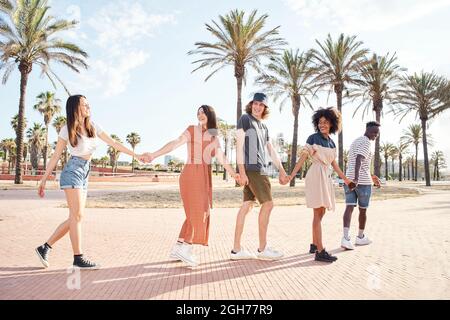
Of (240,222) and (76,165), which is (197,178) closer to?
(240,222)

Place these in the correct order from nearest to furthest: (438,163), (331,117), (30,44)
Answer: (331,117)
(30,44)
(438,163)

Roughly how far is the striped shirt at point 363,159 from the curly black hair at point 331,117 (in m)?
0.74

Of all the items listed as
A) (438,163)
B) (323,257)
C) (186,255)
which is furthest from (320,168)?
(438,163)

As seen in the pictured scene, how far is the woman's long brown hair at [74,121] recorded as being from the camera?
433cm

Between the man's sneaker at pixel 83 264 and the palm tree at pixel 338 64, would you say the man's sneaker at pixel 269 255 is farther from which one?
the palm tree at pixel 338 64

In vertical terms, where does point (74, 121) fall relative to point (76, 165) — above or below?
above

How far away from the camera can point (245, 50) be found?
26.8 m

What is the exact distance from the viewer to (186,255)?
4539 mm

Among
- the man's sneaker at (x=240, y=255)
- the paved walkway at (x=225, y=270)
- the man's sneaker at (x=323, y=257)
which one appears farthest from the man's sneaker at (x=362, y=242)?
the man's sneaker at (x=240, y=255)

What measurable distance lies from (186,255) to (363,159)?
319 centimetres

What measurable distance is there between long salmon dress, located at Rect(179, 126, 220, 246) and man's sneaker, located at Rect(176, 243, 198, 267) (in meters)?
0.07

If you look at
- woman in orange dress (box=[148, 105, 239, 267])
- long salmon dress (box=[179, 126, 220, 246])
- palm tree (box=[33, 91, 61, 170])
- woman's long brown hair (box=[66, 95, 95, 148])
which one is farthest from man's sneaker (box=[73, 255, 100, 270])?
palm tree (box=[33, 91, 61, 170])
